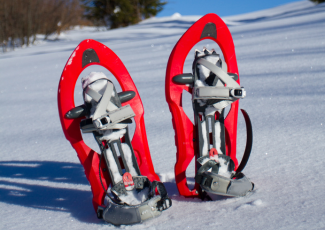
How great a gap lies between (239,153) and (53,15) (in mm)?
9347

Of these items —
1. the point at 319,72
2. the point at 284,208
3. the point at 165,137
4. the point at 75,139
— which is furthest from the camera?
the point at 319,72

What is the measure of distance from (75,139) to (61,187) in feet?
1.27

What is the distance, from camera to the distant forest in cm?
759

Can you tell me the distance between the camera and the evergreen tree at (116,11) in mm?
13219

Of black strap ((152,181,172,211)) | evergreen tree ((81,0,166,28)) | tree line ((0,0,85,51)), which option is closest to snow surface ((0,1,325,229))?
black strap ((152,181,172,211))

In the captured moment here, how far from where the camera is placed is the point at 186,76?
Result: 0.97 metres

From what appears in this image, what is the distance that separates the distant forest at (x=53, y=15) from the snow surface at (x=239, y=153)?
5489 millimetres

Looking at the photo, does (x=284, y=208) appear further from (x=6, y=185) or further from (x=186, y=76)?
(x=6, y=185)

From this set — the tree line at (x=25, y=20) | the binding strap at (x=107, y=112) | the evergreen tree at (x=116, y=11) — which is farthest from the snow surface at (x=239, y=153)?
the evergreen tree at (x=116, y=11)

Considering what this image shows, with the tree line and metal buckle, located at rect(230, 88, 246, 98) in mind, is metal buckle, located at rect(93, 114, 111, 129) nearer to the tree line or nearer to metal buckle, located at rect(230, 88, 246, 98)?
metal buckle, located at rect(230, 88, 246, 98)

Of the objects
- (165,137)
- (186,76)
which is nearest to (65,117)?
(186,76)

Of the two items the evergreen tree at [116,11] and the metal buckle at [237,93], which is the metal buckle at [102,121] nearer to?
the metal buckle at [237,93]

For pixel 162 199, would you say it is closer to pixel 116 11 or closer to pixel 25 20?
pixel 25 20

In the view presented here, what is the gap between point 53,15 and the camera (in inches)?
363
